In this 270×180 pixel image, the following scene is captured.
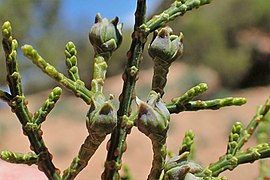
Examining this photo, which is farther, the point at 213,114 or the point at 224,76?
the point at 224,76

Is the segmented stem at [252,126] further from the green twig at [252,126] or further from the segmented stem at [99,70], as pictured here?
the segmented stem at [99,70]

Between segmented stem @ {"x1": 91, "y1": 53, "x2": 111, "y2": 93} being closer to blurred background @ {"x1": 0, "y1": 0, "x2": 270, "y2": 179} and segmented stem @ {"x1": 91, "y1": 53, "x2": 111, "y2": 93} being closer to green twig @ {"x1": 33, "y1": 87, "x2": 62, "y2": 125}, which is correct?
green twig @ {"x1": 33, "y1": 87, "x2": 62, "y2": 125}

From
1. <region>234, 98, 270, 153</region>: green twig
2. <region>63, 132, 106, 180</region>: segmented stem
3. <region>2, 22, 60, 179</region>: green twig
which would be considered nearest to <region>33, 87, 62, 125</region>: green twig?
<region>2, 22, 60, 179</region>: green twig

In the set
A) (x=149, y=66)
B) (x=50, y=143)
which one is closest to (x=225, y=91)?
(x=149, y=66)

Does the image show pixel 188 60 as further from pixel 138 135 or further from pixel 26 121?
pixel 26 121

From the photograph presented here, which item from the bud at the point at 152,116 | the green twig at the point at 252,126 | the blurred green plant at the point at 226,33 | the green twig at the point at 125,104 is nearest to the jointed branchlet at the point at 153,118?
the bud at the point at 152,116

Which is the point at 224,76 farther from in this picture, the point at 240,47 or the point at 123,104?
the point at 123,104
